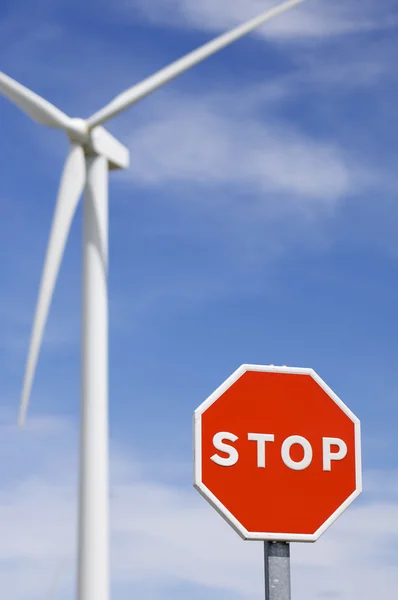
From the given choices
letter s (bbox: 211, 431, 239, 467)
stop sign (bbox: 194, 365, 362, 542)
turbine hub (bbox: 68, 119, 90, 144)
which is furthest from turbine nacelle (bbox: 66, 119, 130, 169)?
letter s (bbox: 211, 431, 239, 467)

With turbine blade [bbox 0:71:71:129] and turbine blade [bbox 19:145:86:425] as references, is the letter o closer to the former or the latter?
turbine blade [bbox 19:145:86:425]

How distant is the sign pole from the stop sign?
0.17 metres

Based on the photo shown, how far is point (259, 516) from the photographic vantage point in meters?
14.8

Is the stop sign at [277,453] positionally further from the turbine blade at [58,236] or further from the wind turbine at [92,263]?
the turbine blade at [58,236]

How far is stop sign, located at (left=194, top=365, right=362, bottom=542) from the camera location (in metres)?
14.7

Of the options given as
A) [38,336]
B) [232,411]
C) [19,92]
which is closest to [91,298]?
[38,336]

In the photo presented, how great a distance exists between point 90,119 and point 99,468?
16.5ft

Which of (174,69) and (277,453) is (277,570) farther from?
(174,69)

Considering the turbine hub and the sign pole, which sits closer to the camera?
the sign pole

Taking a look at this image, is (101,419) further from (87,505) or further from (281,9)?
(281,9)

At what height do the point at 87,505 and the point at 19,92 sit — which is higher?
the point at 19,92

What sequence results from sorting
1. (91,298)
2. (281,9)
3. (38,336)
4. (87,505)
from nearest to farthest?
(87,505)
(91,298)
(38,336)
(281,9)

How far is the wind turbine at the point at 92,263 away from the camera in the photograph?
13.1m

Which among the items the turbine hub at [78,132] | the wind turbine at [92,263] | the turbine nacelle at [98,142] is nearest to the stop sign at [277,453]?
the wind turbine at [92,263]
